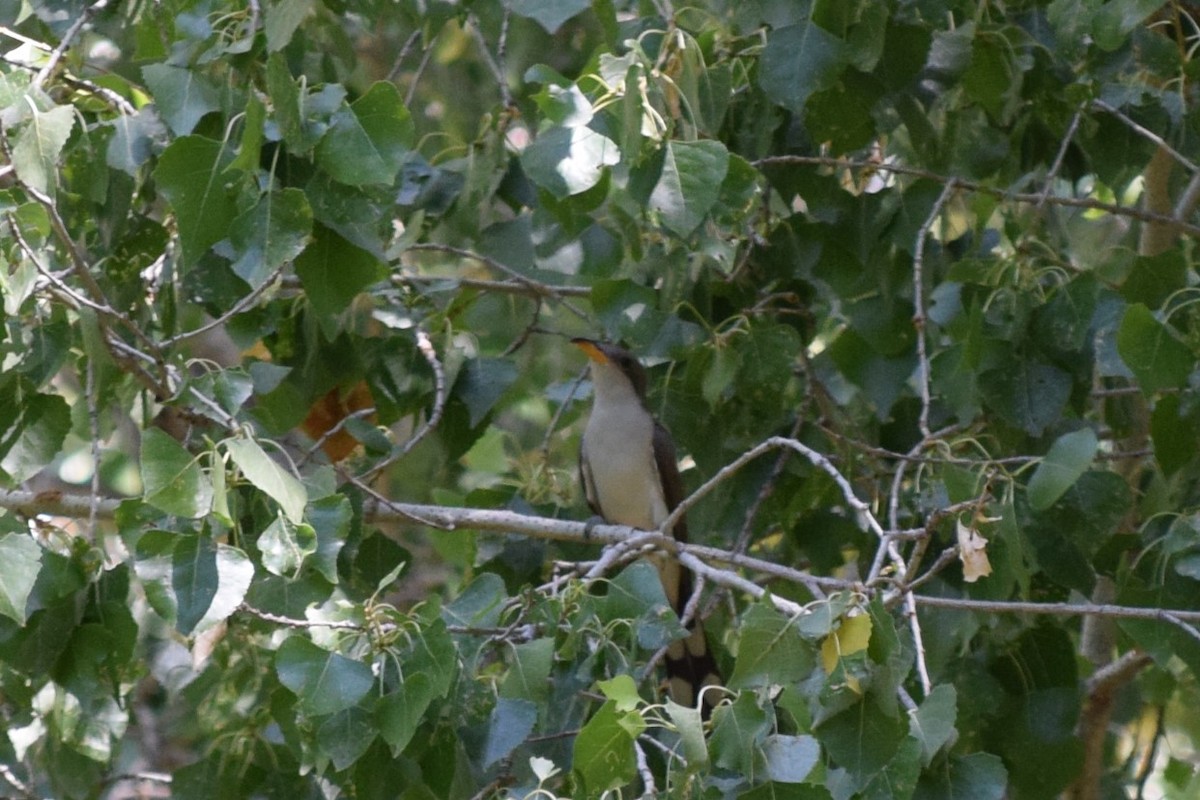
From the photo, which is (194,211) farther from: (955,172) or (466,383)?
(955,172)

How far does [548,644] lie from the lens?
3.05 m

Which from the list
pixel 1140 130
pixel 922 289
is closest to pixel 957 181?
pixel 922 289

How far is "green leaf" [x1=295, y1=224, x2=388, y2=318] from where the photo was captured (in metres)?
3.22

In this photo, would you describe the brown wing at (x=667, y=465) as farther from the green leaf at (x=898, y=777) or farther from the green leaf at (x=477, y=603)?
the green leaf at (x=898, y=777)

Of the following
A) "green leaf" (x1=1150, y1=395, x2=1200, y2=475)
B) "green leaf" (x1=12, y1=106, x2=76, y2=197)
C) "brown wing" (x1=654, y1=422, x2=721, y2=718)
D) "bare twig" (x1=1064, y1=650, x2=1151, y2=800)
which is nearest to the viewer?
"green leaf" (x1=12, y1=106, x2=76, y2=197)

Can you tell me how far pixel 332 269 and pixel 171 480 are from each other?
28.4 inches

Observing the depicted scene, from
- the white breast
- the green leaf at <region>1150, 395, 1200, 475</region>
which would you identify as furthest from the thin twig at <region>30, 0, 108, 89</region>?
the white breast

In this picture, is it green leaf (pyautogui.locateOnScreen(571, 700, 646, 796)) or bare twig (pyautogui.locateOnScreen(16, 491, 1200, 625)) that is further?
bare twig (pyautogui.locateOnScreen(16, 491, 1200, 625))

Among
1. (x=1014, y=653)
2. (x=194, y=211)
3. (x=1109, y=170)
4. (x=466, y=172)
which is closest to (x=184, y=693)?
(x=466, y=172)

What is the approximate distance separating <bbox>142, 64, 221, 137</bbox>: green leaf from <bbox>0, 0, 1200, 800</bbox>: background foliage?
1 centimetres

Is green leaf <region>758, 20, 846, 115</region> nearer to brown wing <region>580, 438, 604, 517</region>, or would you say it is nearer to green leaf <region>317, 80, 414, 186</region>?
green leaf <region>317, 80, 414, 186</region>

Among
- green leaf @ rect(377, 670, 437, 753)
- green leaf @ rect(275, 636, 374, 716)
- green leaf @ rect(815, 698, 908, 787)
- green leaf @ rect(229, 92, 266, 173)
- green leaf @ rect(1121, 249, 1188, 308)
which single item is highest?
green leaf @ rect(229, 92, 266, 173)

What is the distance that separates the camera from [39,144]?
2.89 metres

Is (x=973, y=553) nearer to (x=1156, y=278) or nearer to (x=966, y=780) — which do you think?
(x=966, y=780)
